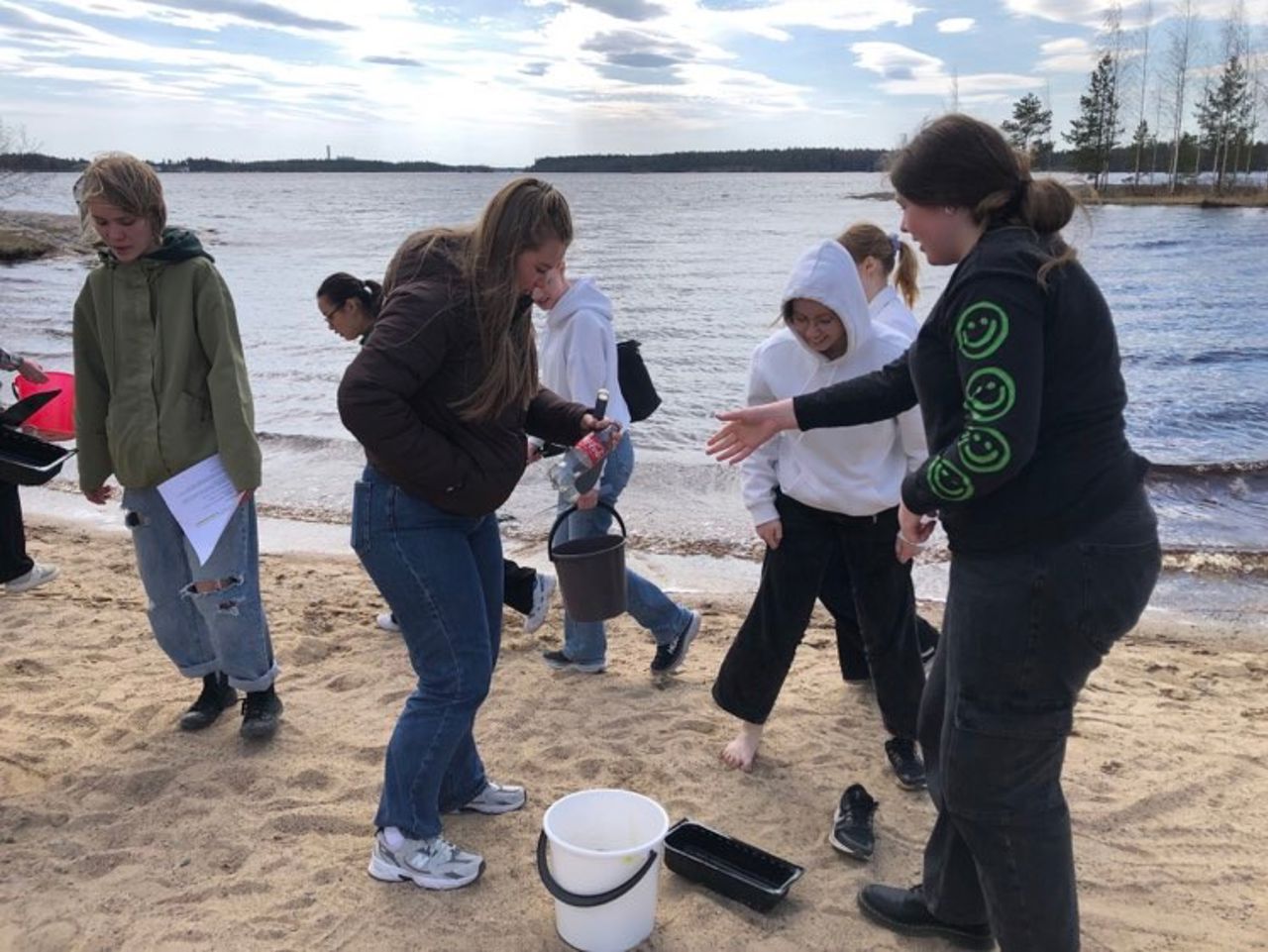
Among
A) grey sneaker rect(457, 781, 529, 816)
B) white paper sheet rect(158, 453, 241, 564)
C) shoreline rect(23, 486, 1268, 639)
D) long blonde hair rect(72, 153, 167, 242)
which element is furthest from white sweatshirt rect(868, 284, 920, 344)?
shoreline rect(23, 486, 1268, 639)

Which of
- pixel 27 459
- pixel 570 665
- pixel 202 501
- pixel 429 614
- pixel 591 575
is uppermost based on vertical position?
pixel 27 459

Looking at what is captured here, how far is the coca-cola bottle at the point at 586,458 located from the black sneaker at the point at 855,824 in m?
1.39

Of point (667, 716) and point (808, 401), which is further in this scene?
point (667, 716)

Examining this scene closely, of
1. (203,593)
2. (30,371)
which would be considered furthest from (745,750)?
(30,371)

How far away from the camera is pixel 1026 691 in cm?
225

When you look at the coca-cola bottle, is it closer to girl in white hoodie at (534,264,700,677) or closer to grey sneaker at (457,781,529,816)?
girl in white hoodie at (534,264,700,677)

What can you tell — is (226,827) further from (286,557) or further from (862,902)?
(286,557)

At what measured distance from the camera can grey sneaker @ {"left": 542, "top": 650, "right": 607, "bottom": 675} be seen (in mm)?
4734

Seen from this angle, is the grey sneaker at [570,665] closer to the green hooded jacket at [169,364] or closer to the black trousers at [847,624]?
the black trousers at [847,624]

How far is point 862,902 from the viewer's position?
3.02 m

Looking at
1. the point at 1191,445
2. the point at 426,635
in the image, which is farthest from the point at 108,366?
the point at 1191,445

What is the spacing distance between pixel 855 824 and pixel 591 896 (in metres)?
1.07

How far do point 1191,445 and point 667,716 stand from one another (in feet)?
27.8

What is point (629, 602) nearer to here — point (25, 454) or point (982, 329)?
point (25, 454)
